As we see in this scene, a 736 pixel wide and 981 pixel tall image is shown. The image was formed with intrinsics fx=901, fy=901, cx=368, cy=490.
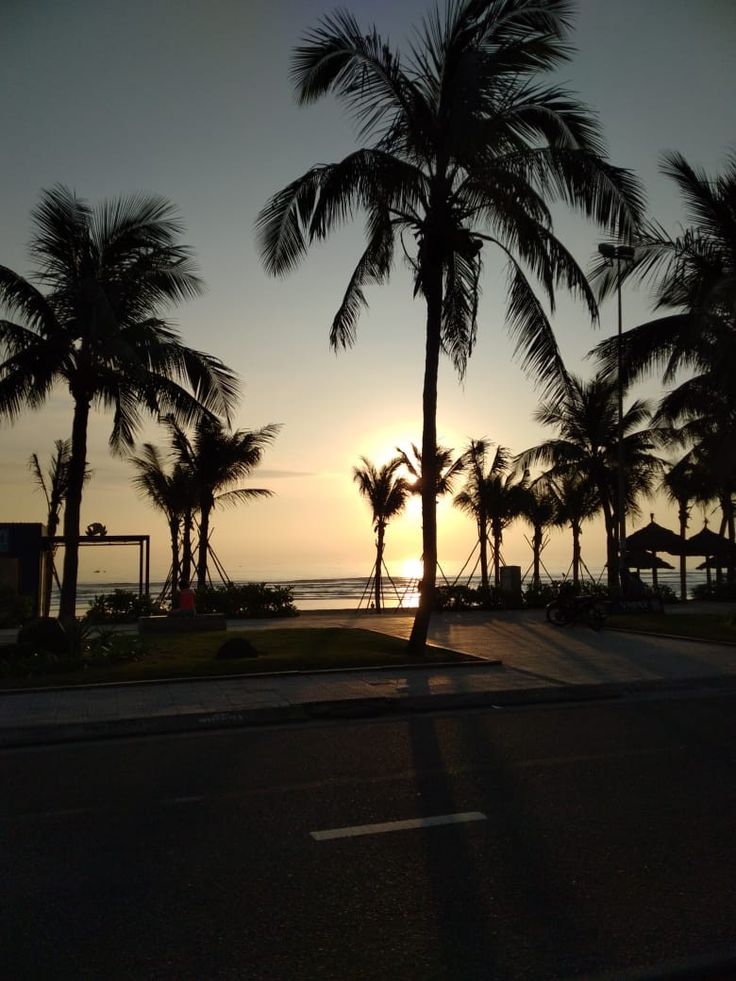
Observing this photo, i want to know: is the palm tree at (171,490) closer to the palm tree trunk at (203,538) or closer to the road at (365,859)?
the palm tree trunk at (203,538)

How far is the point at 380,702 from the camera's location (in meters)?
11.0

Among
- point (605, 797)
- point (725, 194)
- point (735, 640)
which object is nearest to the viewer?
point (605, 797)

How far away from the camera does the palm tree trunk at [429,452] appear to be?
50.9ft

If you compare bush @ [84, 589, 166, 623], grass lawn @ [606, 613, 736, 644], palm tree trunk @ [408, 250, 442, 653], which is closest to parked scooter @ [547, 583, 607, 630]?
grass lawn @ [606, 613, 736, 644]

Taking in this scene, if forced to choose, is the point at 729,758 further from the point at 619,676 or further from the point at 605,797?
the point at 619,676

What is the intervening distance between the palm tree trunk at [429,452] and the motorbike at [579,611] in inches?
301

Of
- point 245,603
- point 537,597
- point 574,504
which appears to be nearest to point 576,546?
point 574,504

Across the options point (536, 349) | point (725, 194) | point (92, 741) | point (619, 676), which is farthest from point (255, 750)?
point (725, 194)

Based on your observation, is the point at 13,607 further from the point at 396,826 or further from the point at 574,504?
the point at 574,504

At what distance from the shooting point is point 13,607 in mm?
24547

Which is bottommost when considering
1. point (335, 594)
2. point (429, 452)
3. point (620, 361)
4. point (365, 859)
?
point (365, 859)

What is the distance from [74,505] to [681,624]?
14.5 m

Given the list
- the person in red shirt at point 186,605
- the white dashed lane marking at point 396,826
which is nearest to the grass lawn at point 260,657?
the person in red shirt at point 186,605

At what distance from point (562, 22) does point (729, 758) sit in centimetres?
1235
